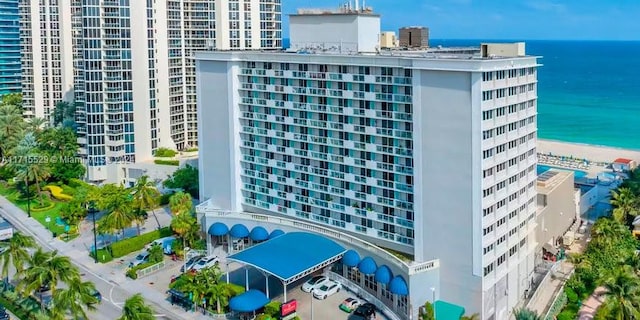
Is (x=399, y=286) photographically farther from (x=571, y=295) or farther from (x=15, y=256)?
(x=15, y=256)

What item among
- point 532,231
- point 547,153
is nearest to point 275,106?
point 532,231

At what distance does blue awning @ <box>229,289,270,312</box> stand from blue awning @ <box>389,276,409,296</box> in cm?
1053

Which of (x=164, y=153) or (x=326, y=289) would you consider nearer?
(x=326, y=289)

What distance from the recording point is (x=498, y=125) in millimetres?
53719

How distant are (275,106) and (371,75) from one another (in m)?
12.9

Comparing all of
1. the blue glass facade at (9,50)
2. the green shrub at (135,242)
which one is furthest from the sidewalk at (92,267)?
the blue glass facade at (9,50)

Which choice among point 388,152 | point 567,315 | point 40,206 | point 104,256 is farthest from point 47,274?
point 40,206

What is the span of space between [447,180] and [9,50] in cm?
13962

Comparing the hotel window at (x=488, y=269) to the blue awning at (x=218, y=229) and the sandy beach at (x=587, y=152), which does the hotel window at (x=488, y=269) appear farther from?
the sandy beach at (x=587, y=152)

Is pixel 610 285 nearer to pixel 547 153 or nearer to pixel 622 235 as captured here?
pixel 622 235

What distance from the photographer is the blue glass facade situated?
16062cm

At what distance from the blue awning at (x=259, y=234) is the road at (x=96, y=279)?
12.1 m

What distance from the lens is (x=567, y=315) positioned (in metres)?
54.6

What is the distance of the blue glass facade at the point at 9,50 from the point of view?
161 m
